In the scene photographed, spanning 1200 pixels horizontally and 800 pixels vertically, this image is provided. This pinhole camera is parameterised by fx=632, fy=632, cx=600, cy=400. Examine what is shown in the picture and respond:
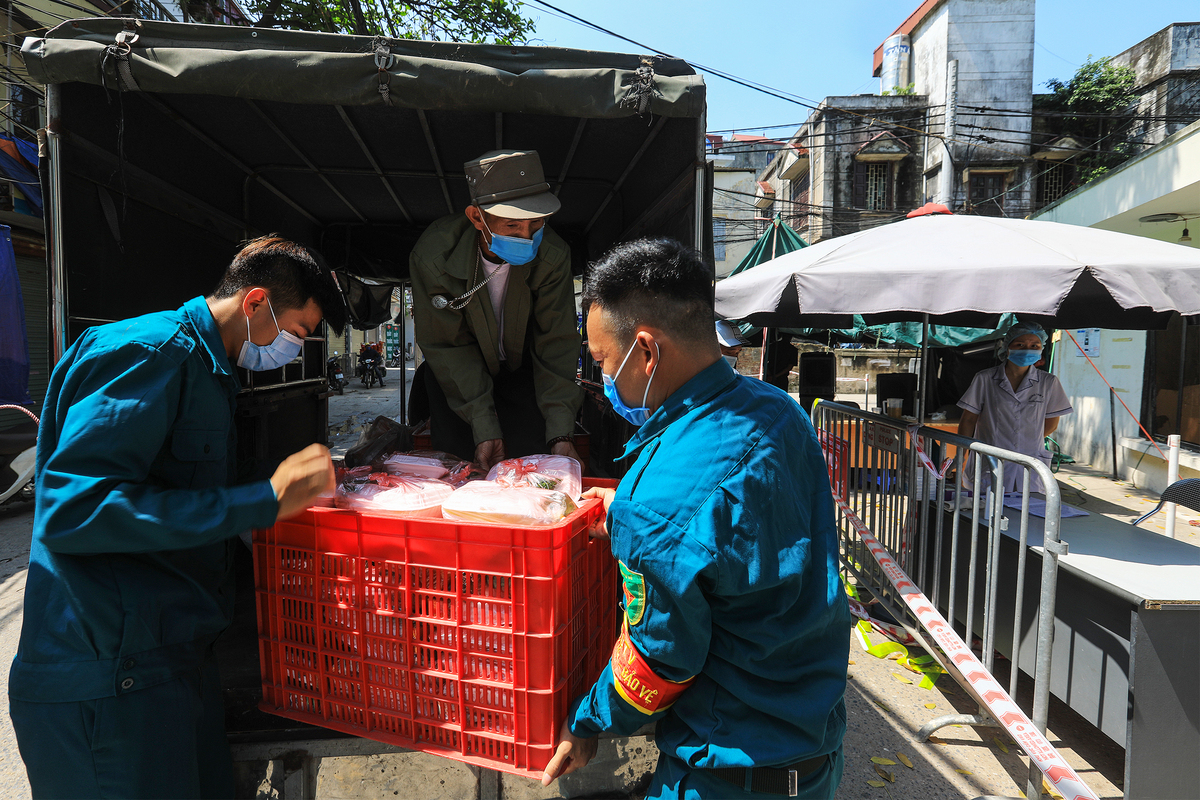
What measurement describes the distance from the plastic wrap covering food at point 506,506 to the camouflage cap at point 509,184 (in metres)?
1.31

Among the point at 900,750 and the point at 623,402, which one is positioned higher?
the point at 623,402

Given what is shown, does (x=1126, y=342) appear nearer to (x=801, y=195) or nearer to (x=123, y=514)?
(x=123, y=514)

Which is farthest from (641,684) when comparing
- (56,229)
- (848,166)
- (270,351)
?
(848,166)

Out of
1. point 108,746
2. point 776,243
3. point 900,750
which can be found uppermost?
point 776,243

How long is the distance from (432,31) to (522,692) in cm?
1087

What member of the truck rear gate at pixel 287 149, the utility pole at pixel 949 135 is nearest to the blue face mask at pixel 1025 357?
the truck rear gate at pixel 287 149

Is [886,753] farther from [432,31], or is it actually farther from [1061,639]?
[432,31]

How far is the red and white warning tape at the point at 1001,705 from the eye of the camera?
2.29 metres

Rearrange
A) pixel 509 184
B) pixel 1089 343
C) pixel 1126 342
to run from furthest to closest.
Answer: pixel 1089 343
pixel 1126 342
pixel 509 184

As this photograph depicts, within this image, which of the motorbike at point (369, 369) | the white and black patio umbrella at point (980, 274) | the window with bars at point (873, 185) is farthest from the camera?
the motorbike at point (369, 369)

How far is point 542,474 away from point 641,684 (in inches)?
30.0

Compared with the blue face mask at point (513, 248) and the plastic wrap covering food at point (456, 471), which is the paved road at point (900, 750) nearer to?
the plastic wrap covering food at point (456, 471)

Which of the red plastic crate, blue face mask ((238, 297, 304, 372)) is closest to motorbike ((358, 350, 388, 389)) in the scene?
blue face mask ((238, 297, 304, 372))

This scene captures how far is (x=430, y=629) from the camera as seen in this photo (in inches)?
64.2
